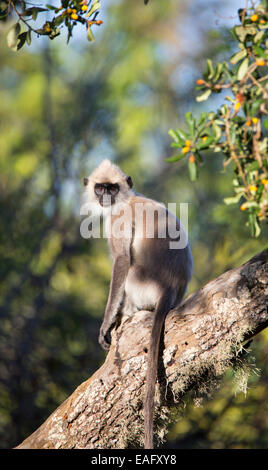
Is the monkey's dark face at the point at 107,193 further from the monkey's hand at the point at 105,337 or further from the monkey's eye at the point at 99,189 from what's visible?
the monkey's hand at the point at 105,337

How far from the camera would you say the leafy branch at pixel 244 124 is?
7.14 ft

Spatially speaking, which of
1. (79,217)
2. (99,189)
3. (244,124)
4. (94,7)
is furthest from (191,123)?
(79,217)

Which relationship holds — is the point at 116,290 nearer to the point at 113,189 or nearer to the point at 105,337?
the point at 105,337

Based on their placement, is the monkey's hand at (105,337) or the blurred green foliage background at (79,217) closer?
the monkey's hand at (105,337)

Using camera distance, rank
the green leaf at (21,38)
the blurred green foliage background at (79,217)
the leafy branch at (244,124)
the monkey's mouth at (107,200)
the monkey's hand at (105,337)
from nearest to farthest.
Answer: the leafy branch at (244,124), the green leaf at (21,38), the monkey's hand at (105,337), the monkey's mouth at (107,200), the blurred green foliage background at (79,217)

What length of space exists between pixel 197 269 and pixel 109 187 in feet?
11.3

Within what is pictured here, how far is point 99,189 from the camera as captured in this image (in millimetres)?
4918

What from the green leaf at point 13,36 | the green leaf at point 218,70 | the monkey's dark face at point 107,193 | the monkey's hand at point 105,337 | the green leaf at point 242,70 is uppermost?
the monkey's dark face at point 107,193

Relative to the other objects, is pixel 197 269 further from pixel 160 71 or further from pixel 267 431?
pixel 160 71

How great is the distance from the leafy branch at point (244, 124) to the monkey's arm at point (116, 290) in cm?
202

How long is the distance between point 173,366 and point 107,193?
2231 mm

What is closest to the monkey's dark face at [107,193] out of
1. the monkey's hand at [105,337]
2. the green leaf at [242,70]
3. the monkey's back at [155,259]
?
the monkey's back at [155,259]

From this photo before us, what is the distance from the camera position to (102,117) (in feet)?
25.2
